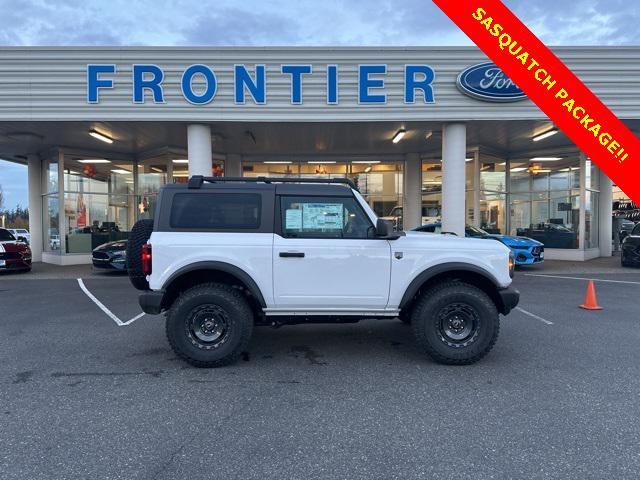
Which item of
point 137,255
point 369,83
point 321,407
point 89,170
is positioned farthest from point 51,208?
point 321,407

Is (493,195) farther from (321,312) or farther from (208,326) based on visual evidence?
(208,326)

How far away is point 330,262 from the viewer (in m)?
4.38

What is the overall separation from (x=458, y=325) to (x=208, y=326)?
8.96ft

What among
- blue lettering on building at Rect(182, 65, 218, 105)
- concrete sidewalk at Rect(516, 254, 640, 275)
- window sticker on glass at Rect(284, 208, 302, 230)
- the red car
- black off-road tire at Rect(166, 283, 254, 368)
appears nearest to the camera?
black off-road tire at Rect(166, 283, 254, 368)

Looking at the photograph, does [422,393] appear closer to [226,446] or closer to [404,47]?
[226,446]

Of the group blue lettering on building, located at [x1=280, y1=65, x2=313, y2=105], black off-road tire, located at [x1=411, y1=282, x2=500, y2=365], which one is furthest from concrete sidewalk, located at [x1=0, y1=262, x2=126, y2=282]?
black off-road tire, located at [x1=411, y1=282, x2=500, y2=365]

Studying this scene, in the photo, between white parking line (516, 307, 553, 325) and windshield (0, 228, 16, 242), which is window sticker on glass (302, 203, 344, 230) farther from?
windshield (0, 228, 16, 242)

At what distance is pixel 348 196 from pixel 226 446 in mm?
2785

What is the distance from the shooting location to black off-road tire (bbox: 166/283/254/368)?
4266 millimetres

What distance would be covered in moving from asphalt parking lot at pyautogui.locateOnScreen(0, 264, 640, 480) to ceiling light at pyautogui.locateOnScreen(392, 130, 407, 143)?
27.4 ft

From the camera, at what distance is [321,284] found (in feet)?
A: 14.5

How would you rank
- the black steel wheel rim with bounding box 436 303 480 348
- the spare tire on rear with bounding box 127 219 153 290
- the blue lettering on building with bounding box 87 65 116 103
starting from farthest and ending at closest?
the blue lettering on building with bounding box 87 65 116 103
the spare tire on rear with bounding box 127 219 153 290
the black steel wheel rim with bounding box 436 303 480 348

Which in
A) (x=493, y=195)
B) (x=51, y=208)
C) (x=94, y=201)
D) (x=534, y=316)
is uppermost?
(x=493, y=195)

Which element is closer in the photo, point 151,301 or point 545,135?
point 151,301
